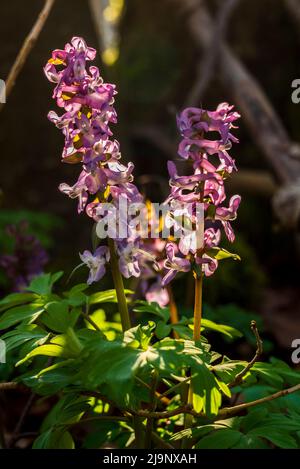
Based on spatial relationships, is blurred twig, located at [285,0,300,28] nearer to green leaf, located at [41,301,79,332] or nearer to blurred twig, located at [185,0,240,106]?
blurred twig, located at [185,0,240,106]

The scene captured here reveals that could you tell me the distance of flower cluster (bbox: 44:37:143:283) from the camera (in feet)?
4.95

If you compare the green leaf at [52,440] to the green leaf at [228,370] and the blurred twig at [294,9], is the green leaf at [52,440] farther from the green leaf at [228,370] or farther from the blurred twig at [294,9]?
the blurred twig at [294,9]

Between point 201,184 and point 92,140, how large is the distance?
298mm

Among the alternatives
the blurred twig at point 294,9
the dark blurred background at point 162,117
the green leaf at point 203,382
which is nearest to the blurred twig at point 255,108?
the dark blurred background at point 162,117

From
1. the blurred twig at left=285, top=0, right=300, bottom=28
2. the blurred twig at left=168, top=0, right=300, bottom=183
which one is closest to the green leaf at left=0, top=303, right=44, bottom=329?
the blurred twig at left=168, top=0, right=300, bottom=183

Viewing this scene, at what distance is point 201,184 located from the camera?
5.09 feet

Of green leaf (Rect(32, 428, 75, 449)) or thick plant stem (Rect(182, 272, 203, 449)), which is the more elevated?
thick plant stem (Rect(182, 272, 203, 449))

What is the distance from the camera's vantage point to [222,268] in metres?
4.36

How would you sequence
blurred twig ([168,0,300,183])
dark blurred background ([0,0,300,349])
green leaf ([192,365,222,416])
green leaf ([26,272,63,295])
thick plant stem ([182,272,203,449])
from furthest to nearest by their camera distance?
dark blurred background ([0,0,300,349]) → blurred twig ([168,0,300,183]) → green leaf ([26,272,63,295]) → thick plant stem ([182,272,203,449]) → green leaf ([192,365,222,416])

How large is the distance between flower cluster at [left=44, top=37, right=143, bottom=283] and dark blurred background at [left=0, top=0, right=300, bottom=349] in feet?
8.26

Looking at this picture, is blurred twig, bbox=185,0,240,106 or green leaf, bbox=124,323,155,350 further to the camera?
blurred twig, bbox=185,0,240,106

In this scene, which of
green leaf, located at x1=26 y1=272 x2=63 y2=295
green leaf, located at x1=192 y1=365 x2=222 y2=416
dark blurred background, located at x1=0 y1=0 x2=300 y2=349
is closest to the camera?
green leaf, located at x1=192 y1=365 x2=222 y2=416

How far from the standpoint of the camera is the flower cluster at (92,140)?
1.51 meters
